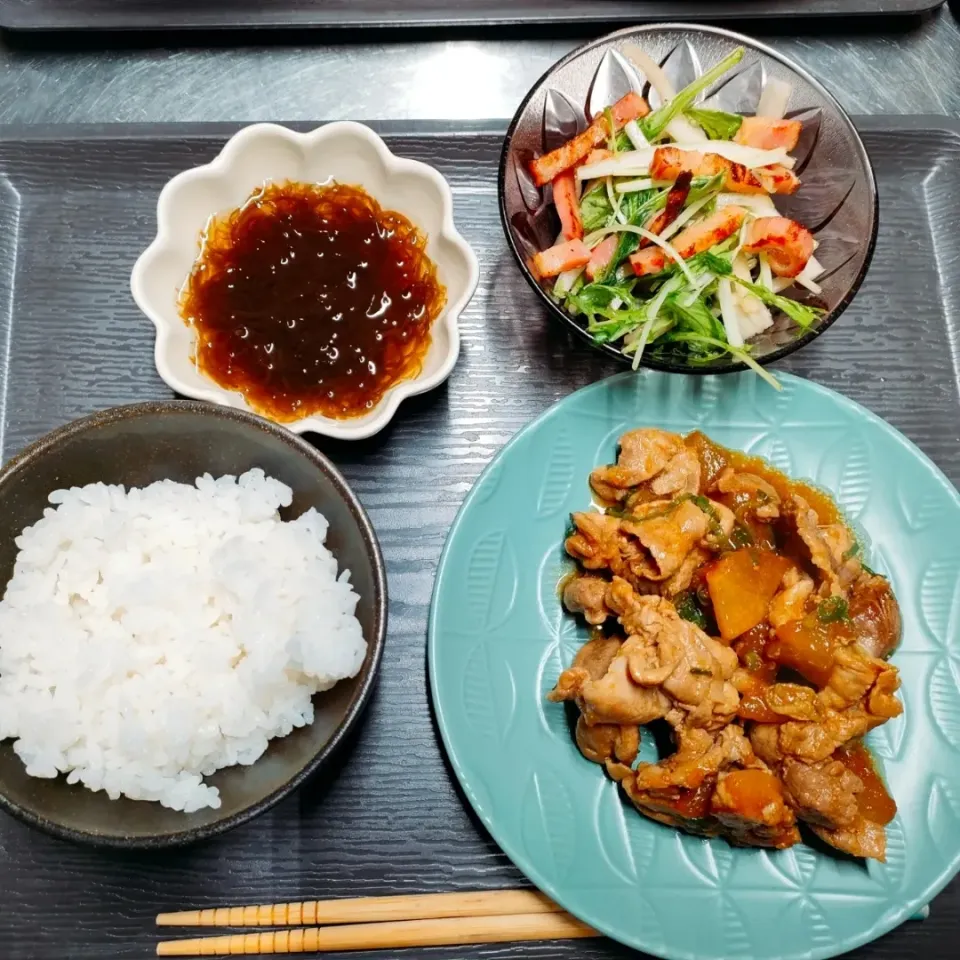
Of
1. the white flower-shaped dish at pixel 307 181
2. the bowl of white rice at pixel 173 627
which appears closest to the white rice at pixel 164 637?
the bowl of white rice at pixel 173 627

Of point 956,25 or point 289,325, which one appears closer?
point 289,325

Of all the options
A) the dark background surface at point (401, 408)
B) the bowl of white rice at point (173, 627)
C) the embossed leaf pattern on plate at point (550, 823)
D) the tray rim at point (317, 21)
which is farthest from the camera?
the tray rim at point (317, 21)

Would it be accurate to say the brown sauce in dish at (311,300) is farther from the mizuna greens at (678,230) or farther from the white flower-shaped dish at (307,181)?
the mizuna greens at (678,230)

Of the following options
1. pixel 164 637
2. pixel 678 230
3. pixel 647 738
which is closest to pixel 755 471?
pixel 678 230

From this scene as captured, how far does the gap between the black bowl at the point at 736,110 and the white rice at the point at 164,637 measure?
3.72 feet

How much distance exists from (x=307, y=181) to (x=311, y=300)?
1.34 feet

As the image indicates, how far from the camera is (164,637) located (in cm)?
220

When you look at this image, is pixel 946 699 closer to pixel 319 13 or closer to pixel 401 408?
pixel 401 408

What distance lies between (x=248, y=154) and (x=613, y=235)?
3.82ft

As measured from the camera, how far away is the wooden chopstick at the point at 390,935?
95.3 inches

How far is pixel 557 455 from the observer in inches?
106

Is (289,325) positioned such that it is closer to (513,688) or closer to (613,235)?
(613,235)

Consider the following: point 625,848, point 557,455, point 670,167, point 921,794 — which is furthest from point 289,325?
point 921,794

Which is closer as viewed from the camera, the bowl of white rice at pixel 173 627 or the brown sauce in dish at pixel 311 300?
the bowl of white rice at pixel 173 627
